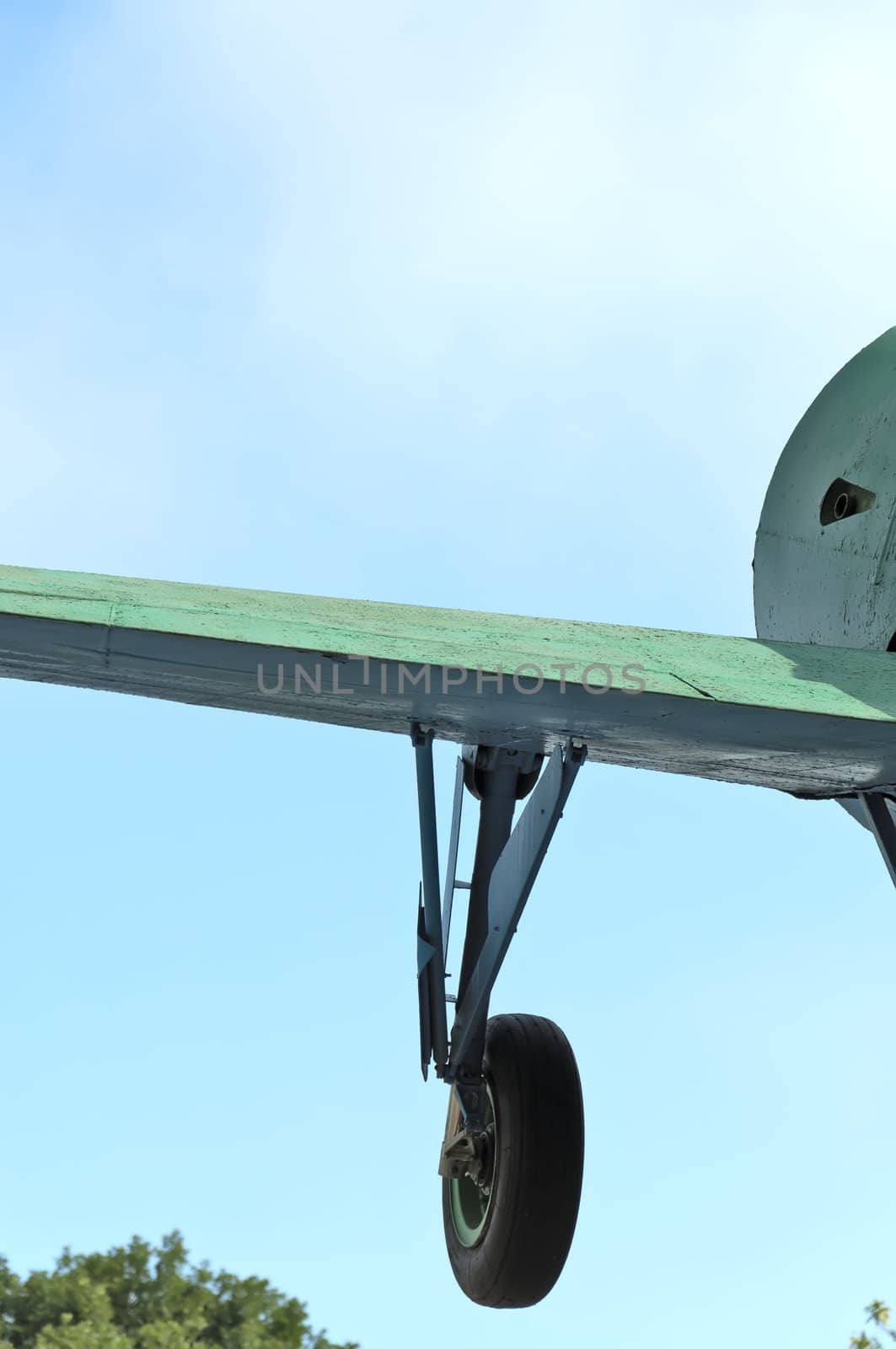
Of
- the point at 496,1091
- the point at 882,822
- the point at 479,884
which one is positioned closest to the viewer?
the point at 882,822

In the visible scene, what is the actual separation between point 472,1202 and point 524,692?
4.57m

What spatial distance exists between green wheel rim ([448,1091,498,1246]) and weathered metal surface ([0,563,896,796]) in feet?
9.34

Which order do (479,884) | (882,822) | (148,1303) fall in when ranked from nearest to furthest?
1. (882,822)
2. (479,884)
3. (148,1303)

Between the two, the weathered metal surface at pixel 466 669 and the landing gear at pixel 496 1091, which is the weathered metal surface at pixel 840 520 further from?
the landing gear at pixel 496 1091

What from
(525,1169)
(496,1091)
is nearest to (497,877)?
(496,1091)

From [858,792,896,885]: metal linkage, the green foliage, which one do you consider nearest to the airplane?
[858,792,896,885]: metal linkage

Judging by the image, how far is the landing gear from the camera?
843cm

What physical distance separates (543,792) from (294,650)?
225 centimetres

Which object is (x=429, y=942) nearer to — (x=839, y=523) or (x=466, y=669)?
(x=466, y=669)

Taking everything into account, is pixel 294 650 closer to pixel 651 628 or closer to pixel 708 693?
pixel 708 693

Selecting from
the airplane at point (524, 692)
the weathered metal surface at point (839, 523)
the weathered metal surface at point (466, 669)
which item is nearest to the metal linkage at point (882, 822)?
the airplane at point (524, 692)

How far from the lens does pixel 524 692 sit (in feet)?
20.2

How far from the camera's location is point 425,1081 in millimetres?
8891

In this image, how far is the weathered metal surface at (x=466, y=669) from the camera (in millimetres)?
5750
